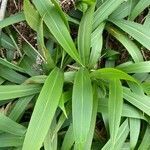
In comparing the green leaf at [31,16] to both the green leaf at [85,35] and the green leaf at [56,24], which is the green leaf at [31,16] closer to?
the green leaf at [56,24]

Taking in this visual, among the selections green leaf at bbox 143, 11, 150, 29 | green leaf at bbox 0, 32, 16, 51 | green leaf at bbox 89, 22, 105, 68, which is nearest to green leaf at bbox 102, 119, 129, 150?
green leaf at bbox 89, 22, 105, 68

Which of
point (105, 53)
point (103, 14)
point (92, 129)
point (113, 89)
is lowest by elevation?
point (92, 129)

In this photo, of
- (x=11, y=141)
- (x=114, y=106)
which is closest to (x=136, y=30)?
(x=114, y=106)

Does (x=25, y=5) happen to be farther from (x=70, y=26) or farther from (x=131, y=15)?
(x=131, y=15)

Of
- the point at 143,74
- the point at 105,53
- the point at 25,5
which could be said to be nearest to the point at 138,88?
the point at 143,74

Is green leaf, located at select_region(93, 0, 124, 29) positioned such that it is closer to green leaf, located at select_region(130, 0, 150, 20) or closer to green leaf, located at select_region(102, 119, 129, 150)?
green leaf, located at select_region(130, 0, 150, 20)
